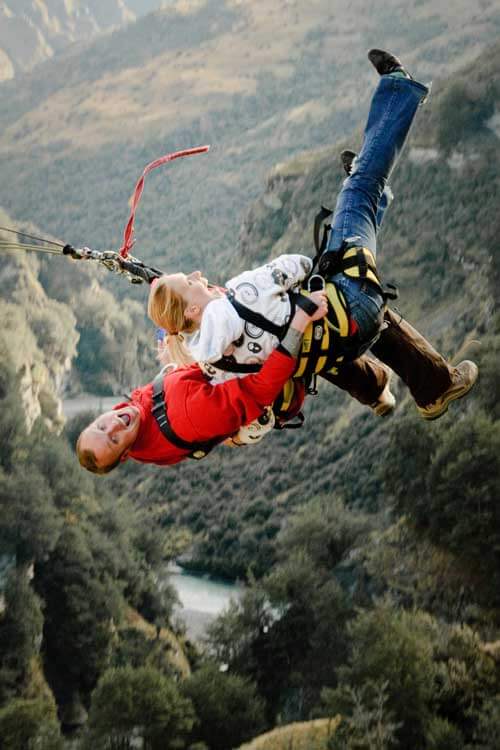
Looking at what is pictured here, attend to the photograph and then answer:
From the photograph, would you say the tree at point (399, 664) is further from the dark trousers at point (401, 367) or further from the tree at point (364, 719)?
the dark trousers at point (401, 367)

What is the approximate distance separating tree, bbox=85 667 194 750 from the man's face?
26.1m

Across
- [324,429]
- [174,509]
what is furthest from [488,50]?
[174,509]

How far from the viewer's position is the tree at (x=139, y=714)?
2883 cm

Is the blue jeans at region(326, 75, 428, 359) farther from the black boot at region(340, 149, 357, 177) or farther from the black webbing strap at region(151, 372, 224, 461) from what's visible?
the black webbing strap at region(151, 372, 224, 461)

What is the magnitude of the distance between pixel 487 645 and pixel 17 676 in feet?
69.3

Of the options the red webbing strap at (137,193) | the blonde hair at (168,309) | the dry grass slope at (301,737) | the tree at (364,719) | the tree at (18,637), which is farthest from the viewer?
the tree at (18,637)

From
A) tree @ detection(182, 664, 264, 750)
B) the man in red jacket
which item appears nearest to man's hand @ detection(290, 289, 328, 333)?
the man in red jacket

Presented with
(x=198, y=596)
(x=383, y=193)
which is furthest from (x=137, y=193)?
(x=198, y=596)

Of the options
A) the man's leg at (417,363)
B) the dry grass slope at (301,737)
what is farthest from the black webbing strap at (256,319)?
the dry grass slope at (301,737)

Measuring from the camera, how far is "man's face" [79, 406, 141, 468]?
4824mm

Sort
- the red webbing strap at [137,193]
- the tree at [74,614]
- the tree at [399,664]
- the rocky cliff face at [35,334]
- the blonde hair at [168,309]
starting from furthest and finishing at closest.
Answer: the rocky cliff face at [35,334] < the tree at [74,614] < the tree at [399,664] < the red webbing strap at [137,193] < the blonde hair at [168,309]

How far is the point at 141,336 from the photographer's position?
4648 inches

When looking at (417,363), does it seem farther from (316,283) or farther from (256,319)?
(256,319)

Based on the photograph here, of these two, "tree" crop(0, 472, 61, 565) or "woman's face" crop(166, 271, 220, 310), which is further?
"tree" crop(0, 472, 61, 565)
